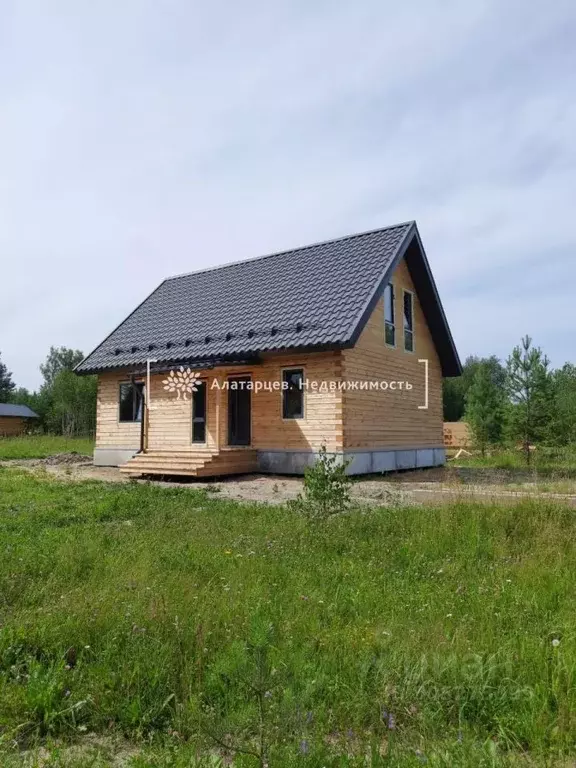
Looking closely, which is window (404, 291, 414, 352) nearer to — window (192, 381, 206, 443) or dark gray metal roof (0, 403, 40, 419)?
window (192, 381, 206, 443)

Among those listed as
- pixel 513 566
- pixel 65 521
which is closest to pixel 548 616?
pixel 513 566

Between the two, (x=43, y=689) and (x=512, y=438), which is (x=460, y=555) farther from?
(x=512, y=438)

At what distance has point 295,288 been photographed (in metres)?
17.9

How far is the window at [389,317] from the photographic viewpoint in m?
17.7

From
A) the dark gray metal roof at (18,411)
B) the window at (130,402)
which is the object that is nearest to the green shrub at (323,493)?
the window at (130,402)

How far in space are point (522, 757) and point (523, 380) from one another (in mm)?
20616

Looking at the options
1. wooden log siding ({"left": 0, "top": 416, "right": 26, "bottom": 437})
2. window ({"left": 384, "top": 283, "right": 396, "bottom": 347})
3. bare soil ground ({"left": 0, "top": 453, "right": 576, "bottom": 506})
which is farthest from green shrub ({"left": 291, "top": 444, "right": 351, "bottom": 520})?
wooden log siding ({"left": 0, "top": 416, "right": 26, "bottom": 437})

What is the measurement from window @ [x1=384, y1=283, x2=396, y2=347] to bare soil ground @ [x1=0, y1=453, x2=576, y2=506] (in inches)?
160

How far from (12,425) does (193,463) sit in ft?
162

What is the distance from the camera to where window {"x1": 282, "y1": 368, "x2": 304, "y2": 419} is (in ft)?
51.8

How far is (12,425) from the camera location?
57562 mm

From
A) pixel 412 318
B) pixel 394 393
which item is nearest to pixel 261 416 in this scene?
pixel 394 393

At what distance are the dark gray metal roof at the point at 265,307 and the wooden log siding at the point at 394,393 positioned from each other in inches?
46.2

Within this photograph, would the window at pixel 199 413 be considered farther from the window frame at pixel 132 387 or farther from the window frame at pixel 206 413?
the window frame at pixel 132 387
